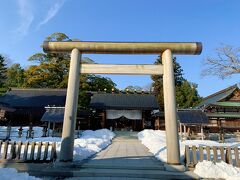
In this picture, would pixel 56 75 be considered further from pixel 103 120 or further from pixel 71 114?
pixel 71 114

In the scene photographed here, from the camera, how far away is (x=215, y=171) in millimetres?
5918

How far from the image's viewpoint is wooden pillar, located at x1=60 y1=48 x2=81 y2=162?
679 centimetres

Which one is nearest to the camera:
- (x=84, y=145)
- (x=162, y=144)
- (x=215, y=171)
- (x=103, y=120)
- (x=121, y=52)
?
(x=215, y=171)

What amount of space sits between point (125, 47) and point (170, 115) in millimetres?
3054

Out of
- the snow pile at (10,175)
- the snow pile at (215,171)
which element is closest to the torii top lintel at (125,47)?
the snow pile at (215,171)

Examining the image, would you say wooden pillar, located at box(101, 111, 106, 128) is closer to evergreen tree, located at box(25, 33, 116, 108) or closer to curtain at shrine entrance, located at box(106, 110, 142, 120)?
curtain at shrine entrance, located at box(106, 110, 142, 120)

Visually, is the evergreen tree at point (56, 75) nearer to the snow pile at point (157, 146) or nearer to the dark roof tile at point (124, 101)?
the dark roof tile at point (124, 101)

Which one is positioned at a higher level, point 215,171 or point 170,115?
point 170,115

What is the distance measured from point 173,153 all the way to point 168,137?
539 mm

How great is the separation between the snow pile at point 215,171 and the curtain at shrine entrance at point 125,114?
2262 centimetres

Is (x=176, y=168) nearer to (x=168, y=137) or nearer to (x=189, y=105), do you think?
(x=168, y=137)

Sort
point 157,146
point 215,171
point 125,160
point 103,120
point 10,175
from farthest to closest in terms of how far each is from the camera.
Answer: point 103,120, point 157,146, point 125,160, point 215,171, point 10,175

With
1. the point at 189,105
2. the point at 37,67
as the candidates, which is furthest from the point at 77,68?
the point at 189,105

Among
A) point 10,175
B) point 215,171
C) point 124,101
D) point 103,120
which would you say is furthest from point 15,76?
point 215,171
